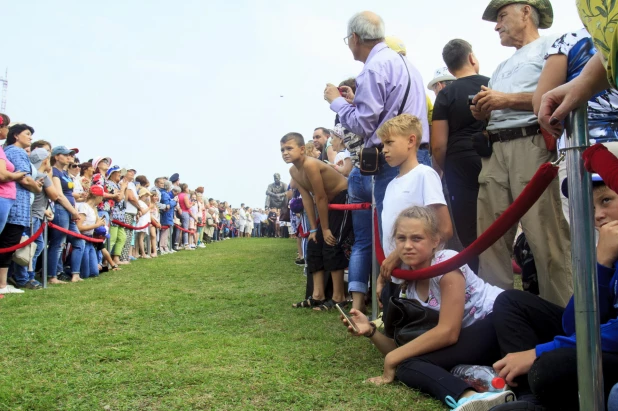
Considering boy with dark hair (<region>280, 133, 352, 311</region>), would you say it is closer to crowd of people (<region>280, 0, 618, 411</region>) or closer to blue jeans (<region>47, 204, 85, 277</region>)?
crowd of people (<region>280, 0, 618, 411</region>)

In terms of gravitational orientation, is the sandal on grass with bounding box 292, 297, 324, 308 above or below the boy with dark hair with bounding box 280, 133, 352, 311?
below

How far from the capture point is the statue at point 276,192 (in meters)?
22.0

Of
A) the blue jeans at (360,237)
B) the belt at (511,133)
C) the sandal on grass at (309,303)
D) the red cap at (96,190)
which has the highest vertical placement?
the red cap at (96,190)

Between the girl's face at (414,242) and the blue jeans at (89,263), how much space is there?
7.41m

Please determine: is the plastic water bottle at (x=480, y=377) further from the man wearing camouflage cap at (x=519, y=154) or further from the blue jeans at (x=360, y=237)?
the blue jeans at (x=360, y=237)

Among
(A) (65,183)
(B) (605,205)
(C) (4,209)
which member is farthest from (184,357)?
(A) (65,183)

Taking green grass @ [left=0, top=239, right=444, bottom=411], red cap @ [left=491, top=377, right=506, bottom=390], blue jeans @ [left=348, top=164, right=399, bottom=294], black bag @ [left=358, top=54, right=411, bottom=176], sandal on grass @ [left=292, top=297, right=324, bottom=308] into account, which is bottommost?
green grass @ [left=0, top=239, right=444, bottom=411]

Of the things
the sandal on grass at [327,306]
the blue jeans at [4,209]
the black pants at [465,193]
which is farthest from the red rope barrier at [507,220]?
the blue jeans at [4,209]

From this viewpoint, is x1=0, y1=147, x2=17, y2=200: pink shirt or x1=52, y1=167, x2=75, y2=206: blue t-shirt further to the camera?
x1=52, y1=167, x2=75, y2=206: blue t-shirt

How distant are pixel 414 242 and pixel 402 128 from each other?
36.2 inches

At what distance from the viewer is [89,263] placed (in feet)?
30.8

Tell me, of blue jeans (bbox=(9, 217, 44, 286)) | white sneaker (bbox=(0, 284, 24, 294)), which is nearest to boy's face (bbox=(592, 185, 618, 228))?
white sneaker (bbox=(0, 284, 24, 294))

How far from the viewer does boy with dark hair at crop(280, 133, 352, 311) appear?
5.49 metres

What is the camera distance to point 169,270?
33.3 ft
